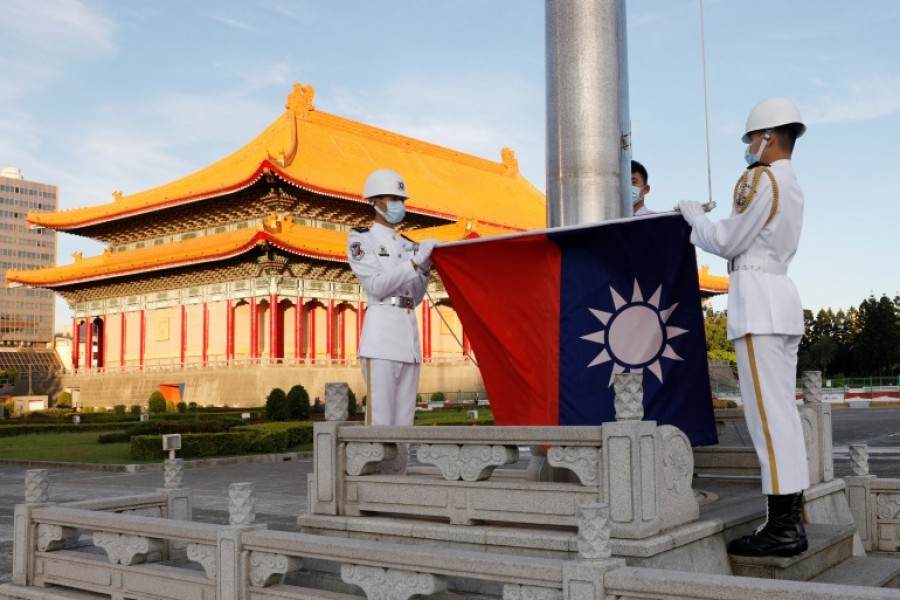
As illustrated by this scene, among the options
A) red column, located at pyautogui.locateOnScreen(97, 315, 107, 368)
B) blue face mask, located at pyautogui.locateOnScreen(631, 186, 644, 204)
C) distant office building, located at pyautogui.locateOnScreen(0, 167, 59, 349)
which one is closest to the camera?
blue face mask, located at pyautogui.locateOnScreen(631, 186, 644, 204)

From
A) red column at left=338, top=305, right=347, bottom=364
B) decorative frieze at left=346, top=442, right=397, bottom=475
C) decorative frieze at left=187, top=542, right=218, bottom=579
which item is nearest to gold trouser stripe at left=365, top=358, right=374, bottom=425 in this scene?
decorative frieze at left=346, top=442, right=397, bottom=475

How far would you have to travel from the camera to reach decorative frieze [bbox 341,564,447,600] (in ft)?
12.8

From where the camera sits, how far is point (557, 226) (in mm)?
6027

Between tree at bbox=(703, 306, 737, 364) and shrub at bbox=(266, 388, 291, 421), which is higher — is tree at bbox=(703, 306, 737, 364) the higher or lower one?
the higher one

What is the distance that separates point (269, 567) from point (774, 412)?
2685 millimetres

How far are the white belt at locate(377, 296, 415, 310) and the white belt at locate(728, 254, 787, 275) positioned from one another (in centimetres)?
239

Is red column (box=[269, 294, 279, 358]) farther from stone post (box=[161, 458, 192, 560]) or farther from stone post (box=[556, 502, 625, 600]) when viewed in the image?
stone post (box=[556, 502, 625, 600])

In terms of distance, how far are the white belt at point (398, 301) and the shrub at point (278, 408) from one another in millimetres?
18868

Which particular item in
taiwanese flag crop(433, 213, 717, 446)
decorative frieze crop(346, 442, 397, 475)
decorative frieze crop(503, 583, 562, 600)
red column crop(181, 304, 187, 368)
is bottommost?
decorative frieze crop(503, 583, 562, 600)

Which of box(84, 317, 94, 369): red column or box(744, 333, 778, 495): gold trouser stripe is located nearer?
box(744, 333, 778, 495): gold trouser stripe

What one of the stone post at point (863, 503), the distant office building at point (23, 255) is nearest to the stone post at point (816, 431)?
the stone post at point (863, 503)

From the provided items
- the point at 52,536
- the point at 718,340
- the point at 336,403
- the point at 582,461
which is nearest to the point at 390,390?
the point at 336,403

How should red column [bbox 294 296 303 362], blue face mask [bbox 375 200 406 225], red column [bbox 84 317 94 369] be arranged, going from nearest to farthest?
blue face mask [bbox 375 200 406 225]
red column [bbox 294 296 303 362]
red column [bbox 84 317 94 369]

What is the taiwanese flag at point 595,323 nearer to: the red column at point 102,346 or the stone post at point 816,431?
the stone post at point 816,431
